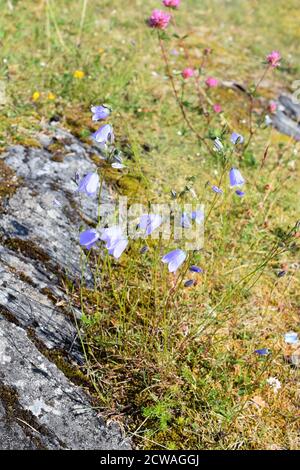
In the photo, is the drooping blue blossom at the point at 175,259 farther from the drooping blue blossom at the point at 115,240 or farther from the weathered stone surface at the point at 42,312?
the weathered stone surface at the point at 42,312

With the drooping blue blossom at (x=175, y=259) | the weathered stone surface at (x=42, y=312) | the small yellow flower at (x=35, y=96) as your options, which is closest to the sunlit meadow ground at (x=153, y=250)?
the small yellow flower at (x=35, y=96)

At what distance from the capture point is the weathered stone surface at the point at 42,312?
86.8 inches

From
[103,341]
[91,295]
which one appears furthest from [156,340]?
[91,295]

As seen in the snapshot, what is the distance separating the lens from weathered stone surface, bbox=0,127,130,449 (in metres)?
2.21

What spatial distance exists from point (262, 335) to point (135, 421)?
3.63 ft

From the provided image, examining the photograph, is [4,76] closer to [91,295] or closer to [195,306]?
[91,295]

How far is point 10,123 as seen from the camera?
13.2 ft

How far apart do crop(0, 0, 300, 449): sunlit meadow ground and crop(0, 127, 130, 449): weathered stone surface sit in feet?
0.46

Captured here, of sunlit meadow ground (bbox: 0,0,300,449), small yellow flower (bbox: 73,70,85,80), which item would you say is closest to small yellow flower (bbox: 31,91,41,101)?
sunlit meadow ground (bbox: 0,0,300,449)

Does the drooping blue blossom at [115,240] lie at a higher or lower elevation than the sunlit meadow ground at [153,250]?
higher

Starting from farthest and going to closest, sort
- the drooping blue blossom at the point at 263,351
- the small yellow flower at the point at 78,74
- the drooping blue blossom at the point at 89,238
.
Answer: the small yellow flower at the point at 78,74
the drooping blue blossom at the point at 263,351
the drooping blue blossom at the point at 89,238

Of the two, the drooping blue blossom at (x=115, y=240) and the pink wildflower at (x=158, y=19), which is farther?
the pink wildflower at (x=158, y=19)

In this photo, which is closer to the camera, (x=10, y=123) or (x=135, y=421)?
(x=135, y=421)

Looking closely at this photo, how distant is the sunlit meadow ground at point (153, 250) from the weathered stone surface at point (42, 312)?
0.14 m
